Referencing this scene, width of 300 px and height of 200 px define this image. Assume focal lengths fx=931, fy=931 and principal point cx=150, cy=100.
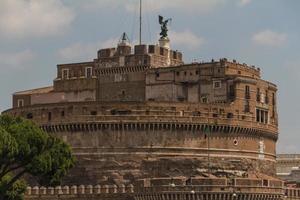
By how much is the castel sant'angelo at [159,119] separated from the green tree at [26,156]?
3.37 m

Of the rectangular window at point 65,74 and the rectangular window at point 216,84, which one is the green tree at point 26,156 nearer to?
the rectangular window at point 216,84

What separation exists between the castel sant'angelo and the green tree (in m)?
3.37

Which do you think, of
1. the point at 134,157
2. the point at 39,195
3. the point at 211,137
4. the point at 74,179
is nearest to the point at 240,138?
the point at 211,137

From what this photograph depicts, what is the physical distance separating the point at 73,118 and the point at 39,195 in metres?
12.1

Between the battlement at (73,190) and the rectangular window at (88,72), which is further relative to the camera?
the rectangular window at (88,72)

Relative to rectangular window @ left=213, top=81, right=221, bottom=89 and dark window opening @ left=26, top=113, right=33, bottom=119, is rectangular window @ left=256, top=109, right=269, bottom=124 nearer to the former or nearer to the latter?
rectangular window @ left=213, top=81, right=221, bottom=89

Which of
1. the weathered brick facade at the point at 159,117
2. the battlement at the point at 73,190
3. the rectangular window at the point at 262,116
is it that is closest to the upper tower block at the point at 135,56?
the weathered brick facade at the point at 159,117

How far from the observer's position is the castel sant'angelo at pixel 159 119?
266 feet

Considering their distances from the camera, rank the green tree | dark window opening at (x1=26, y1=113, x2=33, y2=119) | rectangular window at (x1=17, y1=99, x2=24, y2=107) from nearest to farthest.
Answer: the green tree, dark window opening at (x1=26, y1=113, x2=33, y2=119), rectangular window at (x1=17, y1=99, x2=24, y2=107)

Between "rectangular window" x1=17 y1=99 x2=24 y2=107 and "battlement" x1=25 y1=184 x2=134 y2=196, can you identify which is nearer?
"battlement" x1=25 y1=184 x2=134 y2=196

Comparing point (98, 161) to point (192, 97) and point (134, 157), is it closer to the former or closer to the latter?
point (134, 157)

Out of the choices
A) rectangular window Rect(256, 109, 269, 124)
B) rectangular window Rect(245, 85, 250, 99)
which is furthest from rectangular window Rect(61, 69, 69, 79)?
rectangular window Rect(256, 109, 269, 124)

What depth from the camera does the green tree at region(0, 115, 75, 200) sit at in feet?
215

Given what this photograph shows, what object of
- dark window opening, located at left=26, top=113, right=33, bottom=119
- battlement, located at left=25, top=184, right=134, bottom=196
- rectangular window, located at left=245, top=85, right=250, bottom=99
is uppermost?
rectangular window, located at left=245, top=85, right=250, bottom=99
